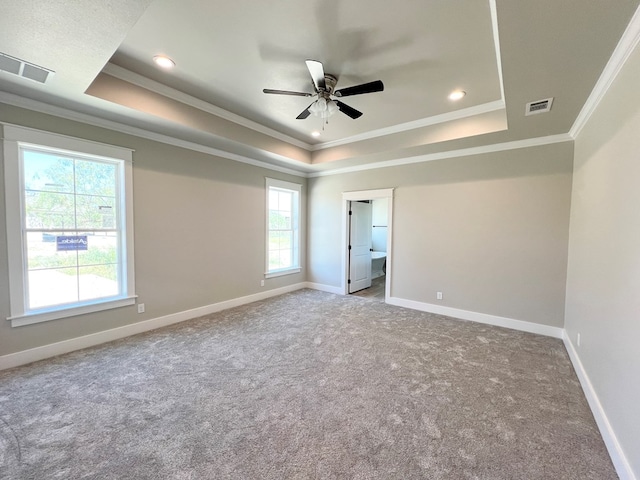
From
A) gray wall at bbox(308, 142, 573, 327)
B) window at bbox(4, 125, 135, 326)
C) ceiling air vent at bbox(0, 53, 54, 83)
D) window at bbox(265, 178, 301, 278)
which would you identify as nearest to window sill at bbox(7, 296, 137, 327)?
window at bbox(4, 125, 135, 326)

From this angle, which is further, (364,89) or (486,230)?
(486,230)

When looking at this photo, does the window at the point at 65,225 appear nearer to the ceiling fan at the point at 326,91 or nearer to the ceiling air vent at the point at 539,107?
the ceiling fan at the point at 326,91

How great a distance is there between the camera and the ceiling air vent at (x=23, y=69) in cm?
197

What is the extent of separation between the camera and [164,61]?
253 centimetres

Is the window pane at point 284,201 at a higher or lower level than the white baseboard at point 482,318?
higher

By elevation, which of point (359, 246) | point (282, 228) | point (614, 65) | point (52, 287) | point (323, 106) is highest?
point (323, 106)

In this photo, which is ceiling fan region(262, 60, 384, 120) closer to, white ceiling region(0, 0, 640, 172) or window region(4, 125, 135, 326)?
white ceiling region(0, 0, 640, 172)

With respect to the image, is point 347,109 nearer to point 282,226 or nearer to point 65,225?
point 282,226

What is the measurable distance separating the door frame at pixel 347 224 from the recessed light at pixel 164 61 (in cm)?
354

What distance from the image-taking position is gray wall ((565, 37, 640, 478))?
59.4 inches

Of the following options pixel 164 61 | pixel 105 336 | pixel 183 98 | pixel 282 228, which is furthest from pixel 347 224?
pixel 105 336

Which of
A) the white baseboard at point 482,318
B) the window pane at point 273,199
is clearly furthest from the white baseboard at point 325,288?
the window pane at point 273,199

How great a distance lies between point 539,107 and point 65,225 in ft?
17.1

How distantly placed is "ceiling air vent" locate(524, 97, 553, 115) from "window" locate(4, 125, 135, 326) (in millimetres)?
4598
